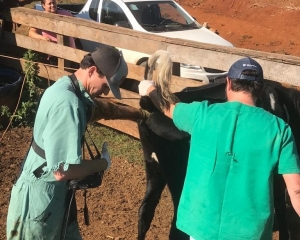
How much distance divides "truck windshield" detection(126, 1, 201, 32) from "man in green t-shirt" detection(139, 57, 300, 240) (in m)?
6.70

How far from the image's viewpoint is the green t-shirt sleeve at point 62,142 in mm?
2549

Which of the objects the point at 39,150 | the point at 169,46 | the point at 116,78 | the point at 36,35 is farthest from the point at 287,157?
the point at 36,35

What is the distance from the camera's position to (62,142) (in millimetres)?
2557

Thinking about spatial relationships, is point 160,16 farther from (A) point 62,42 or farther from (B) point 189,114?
(B) point 189,114

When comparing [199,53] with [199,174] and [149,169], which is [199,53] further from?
[199,174]

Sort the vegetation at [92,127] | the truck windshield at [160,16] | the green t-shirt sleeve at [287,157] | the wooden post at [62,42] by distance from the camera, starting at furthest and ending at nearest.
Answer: the truck windshield at [160,16], the wooden post at [62,42], the vegetation at [92,127], the green t-shirt sleeve at [287,157]

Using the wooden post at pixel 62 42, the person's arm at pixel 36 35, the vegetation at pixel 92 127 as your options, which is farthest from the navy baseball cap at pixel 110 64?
the person's arm at pixel 36 35

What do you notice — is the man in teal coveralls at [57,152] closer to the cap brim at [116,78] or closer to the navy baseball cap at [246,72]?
the cap brim at [116,78]

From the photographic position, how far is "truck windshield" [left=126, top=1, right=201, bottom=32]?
9.32 metres

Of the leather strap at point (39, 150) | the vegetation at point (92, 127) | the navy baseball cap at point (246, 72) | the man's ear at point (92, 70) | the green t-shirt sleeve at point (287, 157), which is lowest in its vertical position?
the vegetation at point (92, 127)

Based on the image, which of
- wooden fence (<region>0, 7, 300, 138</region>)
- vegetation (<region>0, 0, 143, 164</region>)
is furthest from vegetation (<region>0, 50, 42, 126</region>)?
wooden fence (<region>0, 7, 300, 138</region>)

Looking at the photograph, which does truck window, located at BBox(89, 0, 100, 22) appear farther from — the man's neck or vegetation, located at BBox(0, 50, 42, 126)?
the man's neck

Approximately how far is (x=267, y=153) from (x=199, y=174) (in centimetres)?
38

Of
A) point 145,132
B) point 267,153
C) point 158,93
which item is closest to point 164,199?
point 145,132
